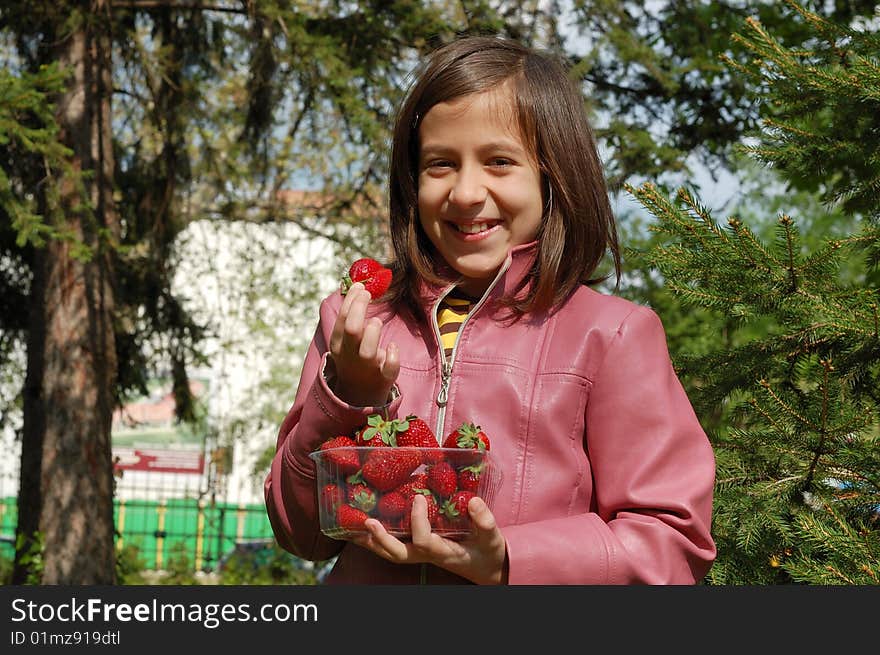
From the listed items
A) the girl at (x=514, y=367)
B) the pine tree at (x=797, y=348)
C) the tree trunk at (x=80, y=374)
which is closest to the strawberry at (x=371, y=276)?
the girl at (x=514, y=367)

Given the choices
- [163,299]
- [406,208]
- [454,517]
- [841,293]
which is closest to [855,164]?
[841,293]

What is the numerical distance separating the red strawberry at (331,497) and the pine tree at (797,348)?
1525 millimetres

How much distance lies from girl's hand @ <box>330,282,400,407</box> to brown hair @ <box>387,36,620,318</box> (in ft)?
1.00

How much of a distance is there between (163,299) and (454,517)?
764cm

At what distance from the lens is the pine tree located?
9.20 ft

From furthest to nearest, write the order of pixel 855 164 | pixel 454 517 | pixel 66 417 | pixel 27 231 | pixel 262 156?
pixel 262 156
pixel 66 417
pixel 27 231
pixel 855 164
pixel 454 517

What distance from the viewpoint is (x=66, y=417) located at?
740 cm

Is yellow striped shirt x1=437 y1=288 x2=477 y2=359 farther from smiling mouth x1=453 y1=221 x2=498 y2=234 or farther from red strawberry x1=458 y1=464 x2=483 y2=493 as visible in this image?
red strawberry x1=458 y1=464 x2=483 y2=493

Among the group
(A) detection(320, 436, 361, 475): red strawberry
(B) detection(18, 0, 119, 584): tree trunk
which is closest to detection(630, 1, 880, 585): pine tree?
(A) detection(320, 436, 361, 475): red strawberry

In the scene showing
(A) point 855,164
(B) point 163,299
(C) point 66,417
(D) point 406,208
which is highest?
(A) point 855,164

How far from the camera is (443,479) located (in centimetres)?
149

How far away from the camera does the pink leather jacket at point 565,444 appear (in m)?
1.58

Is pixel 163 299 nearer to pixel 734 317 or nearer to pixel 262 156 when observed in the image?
pixel 262 156

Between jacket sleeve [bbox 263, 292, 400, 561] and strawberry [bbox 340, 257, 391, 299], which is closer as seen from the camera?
jacket sleeve [bbox 263, 292, 400, 561]
